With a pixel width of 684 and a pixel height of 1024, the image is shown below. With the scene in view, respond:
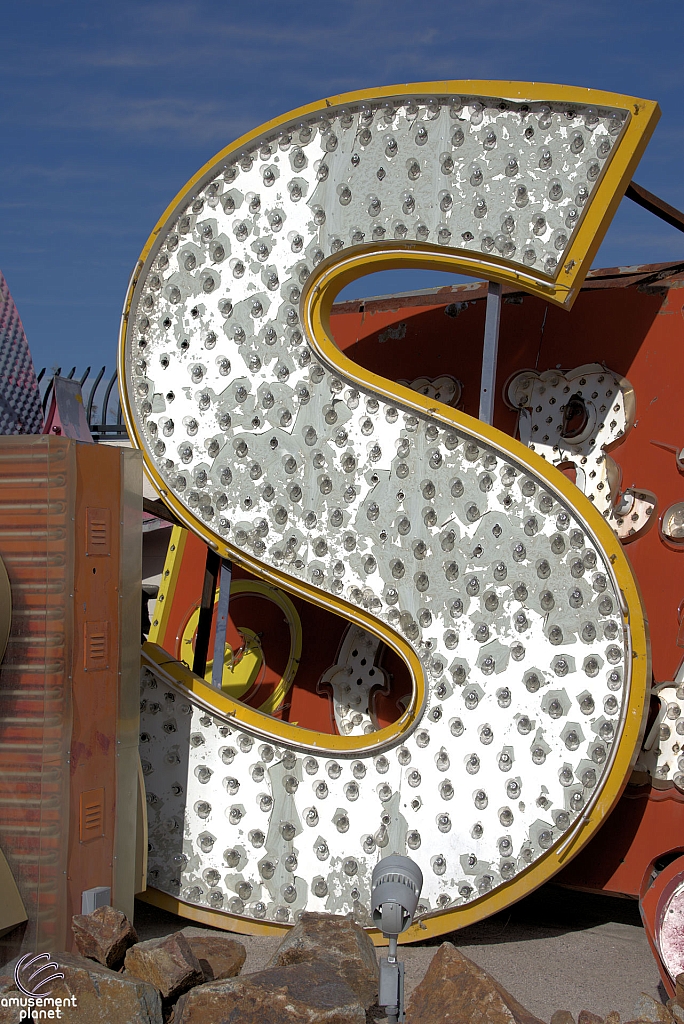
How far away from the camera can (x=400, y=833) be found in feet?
16.7

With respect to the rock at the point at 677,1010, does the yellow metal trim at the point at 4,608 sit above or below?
above

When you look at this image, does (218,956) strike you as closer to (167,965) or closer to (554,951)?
(167,965)

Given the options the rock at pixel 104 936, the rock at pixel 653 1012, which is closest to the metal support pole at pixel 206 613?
the rock at pixel 104 936

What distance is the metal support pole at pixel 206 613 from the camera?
20.9 ft

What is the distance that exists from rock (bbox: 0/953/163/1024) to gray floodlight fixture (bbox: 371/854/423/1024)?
89 cm

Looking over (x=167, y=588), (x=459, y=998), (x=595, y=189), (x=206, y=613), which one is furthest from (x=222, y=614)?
(x=595, y=189)

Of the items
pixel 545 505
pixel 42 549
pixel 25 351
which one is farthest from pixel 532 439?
pixel 25 351

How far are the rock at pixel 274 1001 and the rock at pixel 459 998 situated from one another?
0.24m

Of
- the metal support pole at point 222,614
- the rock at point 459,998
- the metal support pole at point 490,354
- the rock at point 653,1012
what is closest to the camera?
the rock at point 459,998

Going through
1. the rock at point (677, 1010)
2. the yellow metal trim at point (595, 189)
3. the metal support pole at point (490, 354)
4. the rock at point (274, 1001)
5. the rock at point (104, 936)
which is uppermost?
A: the yellow metal trim at point (595, 189)

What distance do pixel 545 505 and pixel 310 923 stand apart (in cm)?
213

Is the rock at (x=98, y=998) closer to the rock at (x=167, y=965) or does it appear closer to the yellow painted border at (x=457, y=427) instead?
the rock at (x=167, y=965)

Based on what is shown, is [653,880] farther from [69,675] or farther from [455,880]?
[69,675]

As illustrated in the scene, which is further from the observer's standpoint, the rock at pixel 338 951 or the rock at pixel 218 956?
the rock at pixel 218 956
